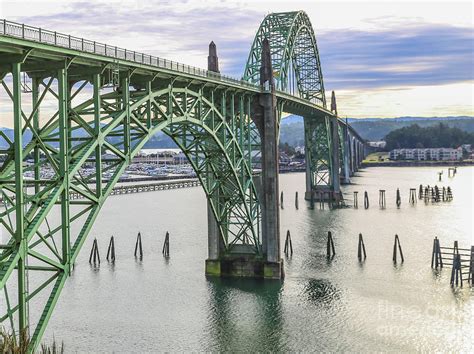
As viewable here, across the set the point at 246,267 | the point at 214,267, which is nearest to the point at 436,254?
the point at 246,267

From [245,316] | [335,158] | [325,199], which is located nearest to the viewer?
[245,316]

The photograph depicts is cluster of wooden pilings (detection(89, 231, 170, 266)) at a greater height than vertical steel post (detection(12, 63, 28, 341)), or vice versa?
vertical steel post (detection(12, 63, 28, 341))

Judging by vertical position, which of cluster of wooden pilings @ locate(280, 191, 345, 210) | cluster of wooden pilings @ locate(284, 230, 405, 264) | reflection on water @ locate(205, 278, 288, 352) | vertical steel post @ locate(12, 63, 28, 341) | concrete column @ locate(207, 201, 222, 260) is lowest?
reflection on water @ locate(205, 278, 288, 352)

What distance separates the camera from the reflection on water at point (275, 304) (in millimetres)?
30297

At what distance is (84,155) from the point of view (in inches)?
850

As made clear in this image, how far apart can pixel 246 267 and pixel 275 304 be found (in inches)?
241

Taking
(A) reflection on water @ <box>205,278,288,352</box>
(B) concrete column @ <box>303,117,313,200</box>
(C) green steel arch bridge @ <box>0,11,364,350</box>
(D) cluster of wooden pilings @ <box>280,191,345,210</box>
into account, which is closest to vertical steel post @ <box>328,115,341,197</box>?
(D) cluster of wooden pilings @ <box>280,191,345,210</box>

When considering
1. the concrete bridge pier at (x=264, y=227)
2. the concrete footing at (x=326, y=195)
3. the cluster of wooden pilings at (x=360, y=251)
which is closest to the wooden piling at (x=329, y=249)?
the cluster of wooden pilings at (x=360, y=251)

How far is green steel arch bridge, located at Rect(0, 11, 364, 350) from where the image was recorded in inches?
738

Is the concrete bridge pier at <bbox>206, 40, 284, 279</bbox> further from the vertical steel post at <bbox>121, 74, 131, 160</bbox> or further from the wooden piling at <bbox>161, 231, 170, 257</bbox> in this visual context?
the vertical steel post at <bbox>121, 74, 131, 160</bbox>

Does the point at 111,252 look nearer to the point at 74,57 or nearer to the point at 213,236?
the point at 213,236

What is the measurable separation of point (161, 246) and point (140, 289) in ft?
62.7

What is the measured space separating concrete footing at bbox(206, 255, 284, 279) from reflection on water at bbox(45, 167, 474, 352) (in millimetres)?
861

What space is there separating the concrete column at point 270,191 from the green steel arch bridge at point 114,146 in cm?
7
